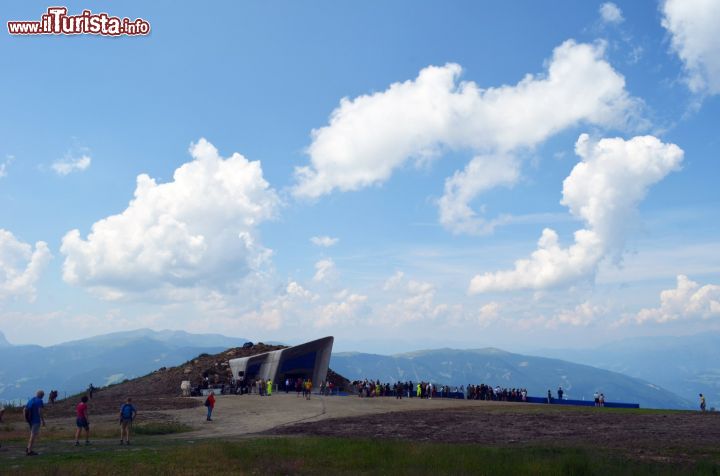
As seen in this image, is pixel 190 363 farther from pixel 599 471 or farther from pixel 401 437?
pixel 599 471

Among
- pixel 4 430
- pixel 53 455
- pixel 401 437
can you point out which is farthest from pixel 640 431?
pixel 4 430

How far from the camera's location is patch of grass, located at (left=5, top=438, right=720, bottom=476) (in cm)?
→ 1811

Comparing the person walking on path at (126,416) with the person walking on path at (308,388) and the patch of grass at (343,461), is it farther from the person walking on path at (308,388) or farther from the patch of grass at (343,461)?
the person walking on path at (308,388)

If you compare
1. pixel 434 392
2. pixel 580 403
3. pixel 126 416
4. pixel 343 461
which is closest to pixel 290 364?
pixel 434 392

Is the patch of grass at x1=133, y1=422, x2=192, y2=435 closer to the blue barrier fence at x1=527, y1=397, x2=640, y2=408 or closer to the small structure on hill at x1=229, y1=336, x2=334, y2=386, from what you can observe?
the small structure on hill at x1=229, y1=336, x2=334, y2=386

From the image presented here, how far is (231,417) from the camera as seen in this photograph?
37.6 m

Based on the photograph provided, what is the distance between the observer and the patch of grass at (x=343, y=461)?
18.1 metres

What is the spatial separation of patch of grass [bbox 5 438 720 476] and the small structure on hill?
41009 mm

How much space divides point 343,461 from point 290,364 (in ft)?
149

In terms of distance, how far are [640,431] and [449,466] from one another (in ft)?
→ 59.2

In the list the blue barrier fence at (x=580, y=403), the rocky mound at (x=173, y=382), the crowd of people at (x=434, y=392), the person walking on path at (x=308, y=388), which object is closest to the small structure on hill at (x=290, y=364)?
the rocky mound at (x=173, y=382)

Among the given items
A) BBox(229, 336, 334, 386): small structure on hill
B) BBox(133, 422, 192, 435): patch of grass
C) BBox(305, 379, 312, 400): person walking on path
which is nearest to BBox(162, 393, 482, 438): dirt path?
BBox(133, 422, 192, 435): patch of grass

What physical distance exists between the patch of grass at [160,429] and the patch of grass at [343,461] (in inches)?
258

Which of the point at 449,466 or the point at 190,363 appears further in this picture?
the point at 190,363
